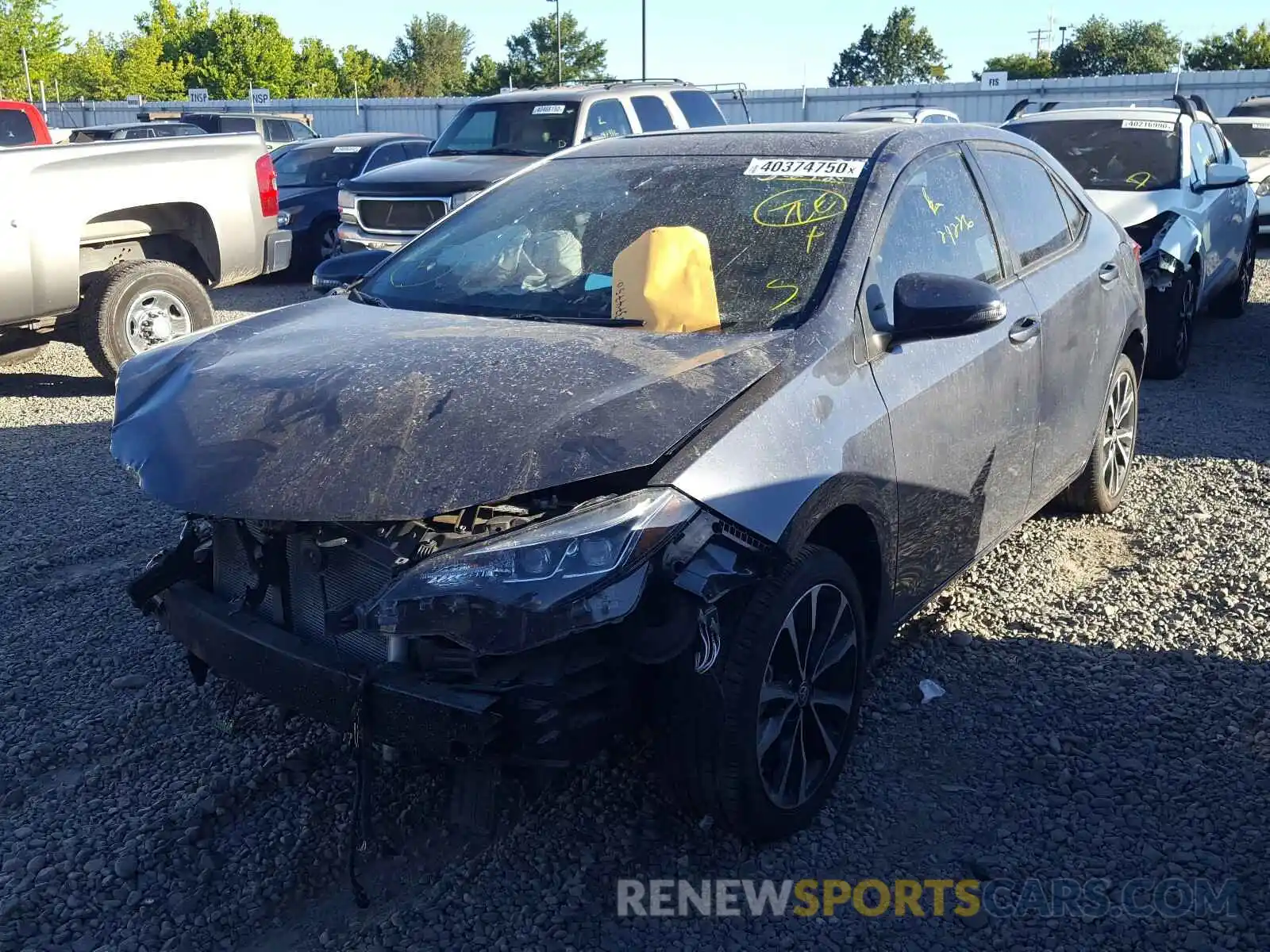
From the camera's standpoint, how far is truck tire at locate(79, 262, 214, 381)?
25.6 feet

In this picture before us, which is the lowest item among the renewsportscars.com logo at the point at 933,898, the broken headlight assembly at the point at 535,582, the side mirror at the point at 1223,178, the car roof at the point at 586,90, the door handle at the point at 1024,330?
the renewsportscars.com logo at the point at 933,898

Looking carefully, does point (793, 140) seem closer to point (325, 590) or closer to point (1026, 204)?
point (1026, 204)

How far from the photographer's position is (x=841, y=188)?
3.66m

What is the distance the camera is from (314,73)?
68.2m

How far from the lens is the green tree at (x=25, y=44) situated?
50344mm

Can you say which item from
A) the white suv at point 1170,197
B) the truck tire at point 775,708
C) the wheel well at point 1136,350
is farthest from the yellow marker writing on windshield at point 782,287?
the white suv at point 1170,197

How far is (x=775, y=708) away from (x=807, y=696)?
0.15 meters

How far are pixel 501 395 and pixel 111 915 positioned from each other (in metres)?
1.55

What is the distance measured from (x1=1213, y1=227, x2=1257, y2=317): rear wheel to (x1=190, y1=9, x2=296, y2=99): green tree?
60.4 metres

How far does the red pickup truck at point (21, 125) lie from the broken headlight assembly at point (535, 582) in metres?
9.51

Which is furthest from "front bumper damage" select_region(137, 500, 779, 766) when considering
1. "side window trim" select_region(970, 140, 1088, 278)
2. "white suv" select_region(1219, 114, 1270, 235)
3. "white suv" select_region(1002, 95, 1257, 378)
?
"white suv" select_region(1219, 114, 1270, 235)

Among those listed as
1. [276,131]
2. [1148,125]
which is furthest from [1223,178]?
[276,131]

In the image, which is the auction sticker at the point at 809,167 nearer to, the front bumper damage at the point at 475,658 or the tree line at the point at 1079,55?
the front bumper damage at the point at 475,658

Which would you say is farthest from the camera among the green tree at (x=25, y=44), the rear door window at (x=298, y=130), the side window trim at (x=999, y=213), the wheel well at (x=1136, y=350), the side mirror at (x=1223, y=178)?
the green tree at (x=25, y=44)
